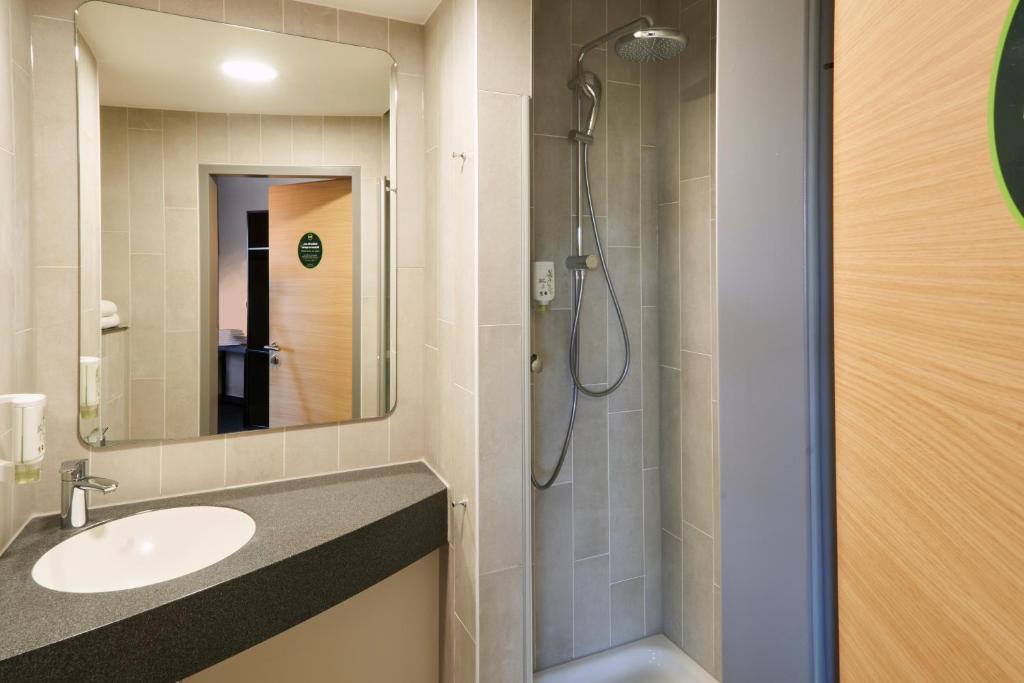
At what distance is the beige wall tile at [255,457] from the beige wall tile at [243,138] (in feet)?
2.84

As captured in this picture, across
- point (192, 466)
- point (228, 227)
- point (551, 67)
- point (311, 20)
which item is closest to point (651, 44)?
point (551, 67)

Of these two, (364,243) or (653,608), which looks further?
(653,608)

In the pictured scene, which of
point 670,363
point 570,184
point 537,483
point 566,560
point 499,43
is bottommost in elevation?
point 566,560

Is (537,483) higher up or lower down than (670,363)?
lower down

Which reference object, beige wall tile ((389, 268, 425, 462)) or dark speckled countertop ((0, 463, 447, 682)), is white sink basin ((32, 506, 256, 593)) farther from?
beige wall tile ((389, 268, 425, 462))

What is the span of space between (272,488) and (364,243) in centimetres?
85

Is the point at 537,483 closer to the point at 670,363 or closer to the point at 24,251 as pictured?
A: the point at 670,363

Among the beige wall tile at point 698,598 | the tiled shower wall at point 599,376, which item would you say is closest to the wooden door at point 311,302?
the tiled shower wall at point 599,376

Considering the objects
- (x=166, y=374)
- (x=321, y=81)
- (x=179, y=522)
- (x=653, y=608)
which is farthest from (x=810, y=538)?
(x=653, y=608)

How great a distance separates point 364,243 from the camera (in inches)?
77.1

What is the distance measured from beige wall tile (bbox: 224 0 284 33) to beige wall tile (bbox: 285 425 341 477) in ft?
4.18

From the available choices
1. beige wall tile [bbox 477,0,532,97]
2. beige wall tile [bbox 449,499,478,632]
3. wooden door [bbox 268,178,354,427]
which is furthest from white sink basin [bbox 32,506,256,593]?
beige wall tile [bbox 477,0,532,97]

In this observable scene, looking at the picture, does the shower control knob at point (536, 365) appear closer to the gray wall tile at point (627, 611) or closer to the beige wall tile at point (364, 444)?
the beige wall tile at point (364, 444)

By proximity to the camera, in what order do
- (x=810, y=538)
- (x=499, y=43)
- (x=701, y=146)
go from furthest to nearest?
(x=701, y=146)
(x=499, y=43)
(x=810, y=538)
